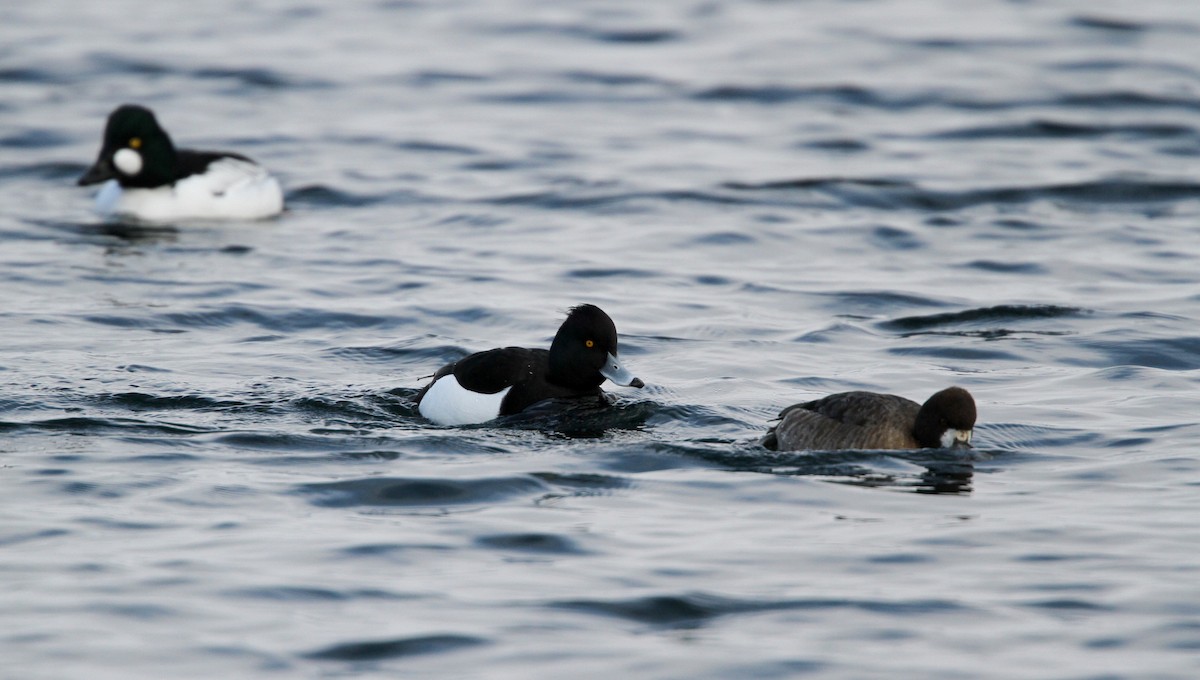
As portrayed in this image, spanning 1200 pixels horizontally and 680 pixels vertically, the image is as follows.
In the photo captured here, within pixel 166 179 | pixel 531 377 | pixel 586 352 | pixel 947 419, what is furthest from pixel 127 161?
pixel 947 419

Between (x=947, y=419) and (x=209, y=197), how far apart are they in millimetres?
11792

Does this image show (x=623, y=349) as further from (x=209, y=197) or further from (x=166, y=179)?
(x=166, y=179)

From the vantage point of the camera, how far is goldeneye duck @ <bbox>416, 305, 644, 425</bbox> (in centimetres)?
1123

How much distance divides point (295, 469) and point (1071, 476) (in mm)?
4316

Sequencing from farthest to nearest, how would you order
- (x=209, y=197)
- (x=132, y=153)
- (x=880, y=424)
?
(x=209, y=197) < (x=132, y=153) < (x=880, y=424)

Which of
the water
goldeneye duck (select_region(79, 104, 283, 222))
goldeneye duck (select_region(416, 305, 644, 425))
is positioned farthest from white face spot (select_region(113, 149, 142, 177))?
goldeneye duck (select_region(416, 305, 644, 425))

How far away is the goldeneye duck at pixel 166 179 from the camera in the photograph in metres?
19.4

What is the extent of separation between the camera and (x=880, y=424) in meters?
10.1

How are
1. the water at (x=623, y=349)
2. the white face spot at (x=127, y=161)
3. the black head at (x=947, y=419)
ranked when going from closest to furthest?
1. the water at (x=623, y=349)
2. the black head at (x=947, y=419)
3. the white face spot at (x=127, y=161)

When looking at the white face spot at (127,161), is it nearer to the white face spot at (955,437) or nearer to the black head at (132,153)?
the black head at (132,153)

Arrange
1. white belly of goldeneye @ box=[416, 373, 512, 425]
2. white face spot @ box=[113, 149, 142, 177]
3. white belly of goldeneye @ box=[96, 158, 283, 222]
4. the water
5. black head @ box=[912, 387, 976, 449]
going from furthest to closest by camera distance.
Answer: white belly of goldeneye @ box=[96, 158, 283, 222] < white face spot @ box=[113, 149, 142, 177] < white belly of goldeneye @ box=[416, 373, 512, 425] < black head @ box=[912, 387, 976, 449] < the water

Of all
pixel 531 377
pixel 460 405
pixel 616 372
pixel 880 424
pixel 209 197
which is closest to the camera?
pixel 880 424

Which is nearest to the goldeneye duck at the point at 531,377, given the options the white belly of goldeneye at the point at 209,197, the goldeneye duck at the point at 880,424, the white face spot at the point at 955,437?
the goldeneye duck at the point at 880,424

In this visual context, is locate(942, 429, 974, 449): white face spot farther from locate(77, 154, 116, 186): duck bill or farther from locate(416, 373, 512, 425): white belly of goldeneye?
locate(77, 154, 116, 186): duck bill
